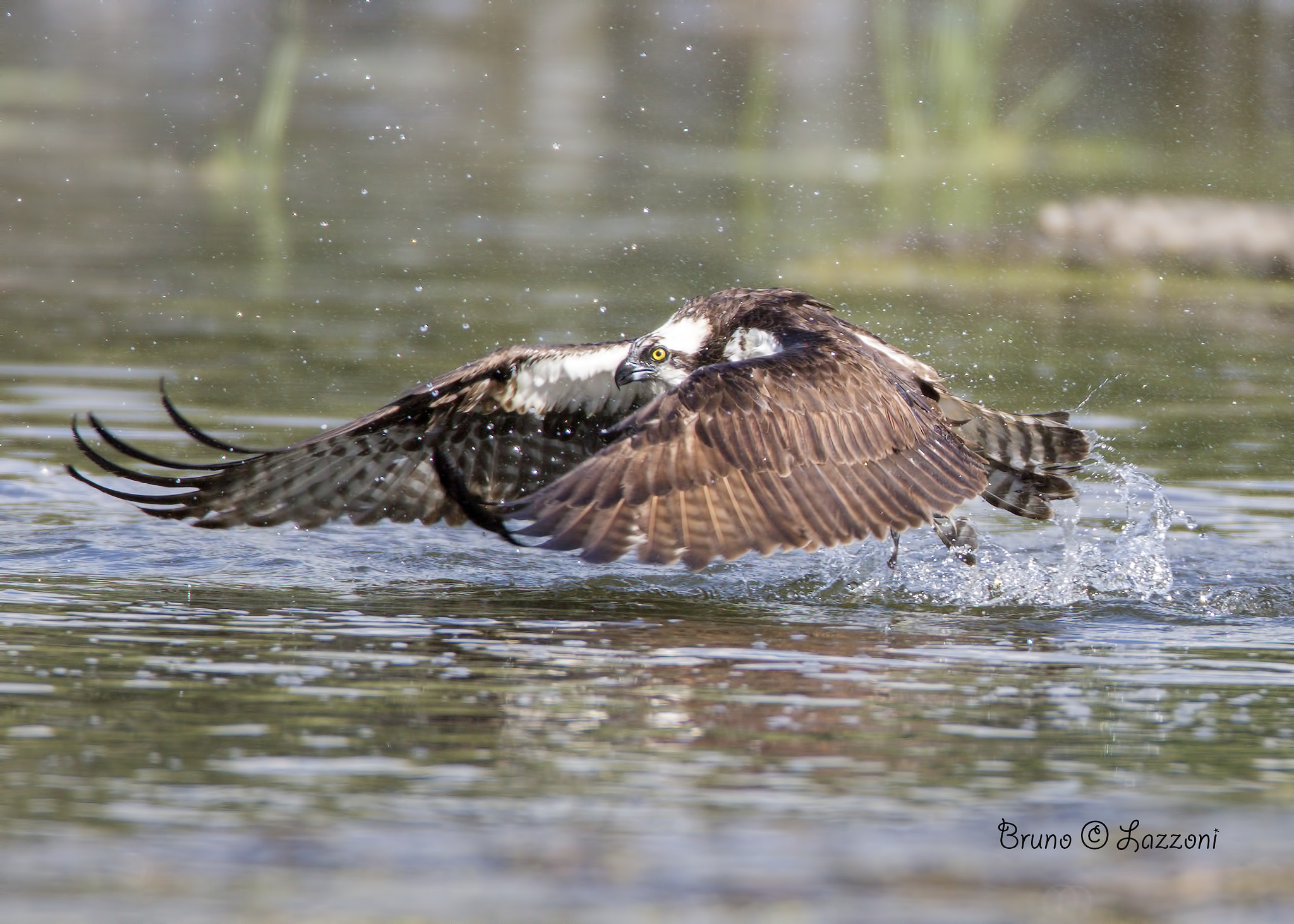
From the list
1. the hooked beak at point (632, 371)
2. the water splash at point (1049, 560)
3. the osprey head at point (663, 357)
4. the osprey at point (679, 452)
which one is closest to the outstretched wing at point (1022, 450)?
the osprey at point (679, 452)

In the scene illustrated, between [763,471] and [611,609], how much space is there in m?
0.89

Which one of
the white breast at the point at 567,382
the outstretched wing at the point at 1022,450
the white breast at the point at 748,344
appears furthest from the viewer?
the outstretched wing at the point at 1022,450

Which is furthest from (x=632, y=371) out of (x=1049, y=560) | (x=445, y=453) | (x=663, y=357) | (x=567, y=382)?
(x=1049, y=560)

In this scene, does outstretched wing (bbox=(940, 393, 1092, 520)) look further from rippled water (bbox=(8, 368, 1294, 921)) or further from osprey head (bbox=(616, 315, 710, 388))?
osprey head (bbox=(616, 315, 710, 388))

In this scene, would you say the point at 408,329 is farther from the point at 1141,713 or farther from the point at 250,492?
the point at 1141,713

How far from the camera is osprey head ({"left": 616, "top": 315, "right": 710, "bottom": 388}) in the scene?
7.22 m

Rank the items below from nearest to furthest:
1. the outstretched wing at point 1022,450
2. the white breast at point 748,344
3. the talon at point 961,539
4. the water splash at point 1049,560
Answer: the water splash at point 1049,560 < the white breast at point 748,344 < the talon at point 961,539 < the outstretched wing at point 1022,450

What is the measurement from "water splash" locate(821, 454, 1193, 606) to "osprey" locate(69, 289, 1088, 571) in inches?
7.3

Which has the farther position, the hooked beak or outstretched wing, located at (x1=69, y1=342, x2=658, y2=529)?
outstretched wing, located at (x1=69, y1=342, x2=658, y2=529)

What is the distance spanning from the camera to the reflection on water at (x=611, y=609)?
165 inches

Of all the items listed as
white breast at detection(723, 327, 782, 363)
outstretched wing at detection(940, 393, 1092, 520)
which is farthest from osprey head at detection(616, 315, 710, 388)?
outstretched wing at detection(940, 393, 1092, 520)

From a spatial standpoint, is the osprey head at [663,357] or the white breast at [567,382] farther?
the white breast at [567,382]

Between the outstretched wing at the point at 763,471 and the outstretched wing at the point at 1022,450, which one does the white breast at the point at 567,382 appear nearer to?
the outstretched wing at the point at 763,471

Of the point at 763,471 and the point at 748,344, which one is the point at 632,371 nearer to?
the point at 748,344
